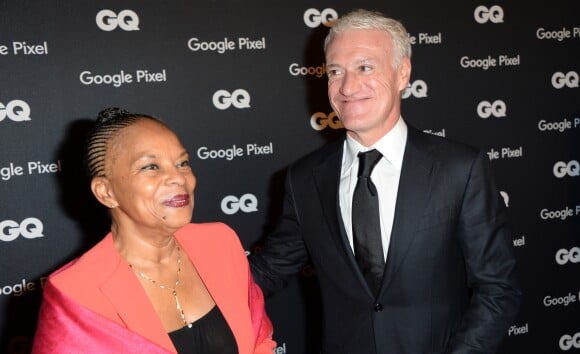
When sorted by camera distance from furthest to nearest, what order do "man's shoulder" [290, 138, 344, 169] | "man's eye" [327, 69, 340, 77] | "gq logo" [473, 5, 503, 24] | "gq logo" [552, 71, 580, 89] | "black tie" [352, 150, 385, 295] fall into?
"gq logo" [552, 71, 580, 89] → "gq logo" [473, 5, 503, 24] → "man's shoulder" [290, 138, 344, 169] → "man's eye" [327, 69, 340, 77] → "black tie" [352, 150, 385, 295]

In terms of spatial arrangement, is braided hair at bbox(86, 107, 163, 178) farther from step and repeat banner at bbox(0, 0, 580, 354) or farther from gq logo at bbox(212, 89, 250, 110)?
gq logo at bbox(212, 89, 250, 110)

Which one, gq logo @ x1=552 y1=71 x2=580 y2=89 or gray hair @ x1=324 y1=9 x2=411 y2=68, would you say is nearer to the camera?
gray hair @ x1=324 y1=9 x2=411 y2=68

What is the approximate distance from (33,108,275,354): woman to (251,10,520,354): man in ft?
1.28

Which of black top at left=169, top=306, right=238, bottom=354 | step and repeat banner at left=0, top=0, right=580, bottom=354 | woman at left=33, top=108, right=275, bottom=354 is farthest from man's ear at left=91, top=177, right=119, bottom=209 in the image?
step and repeat banner at left=0, top=0, right=580, bottom=354

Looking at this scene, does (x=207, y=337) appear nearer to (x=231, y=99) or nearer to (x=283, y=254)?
(x=283, y=254)

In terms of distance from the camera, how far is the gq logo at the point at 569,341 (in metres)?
4.00

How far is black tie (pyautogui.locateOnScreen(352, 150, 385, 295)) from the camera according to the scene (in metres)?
1.77

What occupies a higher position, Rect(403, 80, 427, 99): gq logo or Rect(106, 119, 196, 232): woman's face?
Rect(403, 80, 427, 99): gq logo

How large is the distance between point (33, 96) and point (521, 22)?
3.38 meters

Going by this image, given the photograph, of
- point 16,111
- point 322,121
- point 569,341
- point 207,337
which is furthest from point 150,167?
point 569,341

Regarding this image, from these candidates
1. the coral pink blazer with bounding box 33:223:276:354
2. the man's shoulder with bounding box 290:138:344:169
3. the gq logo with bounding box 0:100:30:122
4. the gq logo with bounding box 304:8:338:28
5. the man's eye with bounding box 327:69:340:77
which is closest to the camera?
the coral pink blazer with bounding box 33:223:276:354

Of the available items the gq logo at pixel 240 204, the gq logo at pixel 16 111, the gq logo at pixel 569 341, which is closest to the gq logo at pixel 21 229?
the gq logo at pixel 16 111

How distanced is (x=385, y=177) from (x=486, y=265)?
460mm

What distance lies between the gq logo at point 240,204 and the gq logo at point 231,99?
22.8 inches
